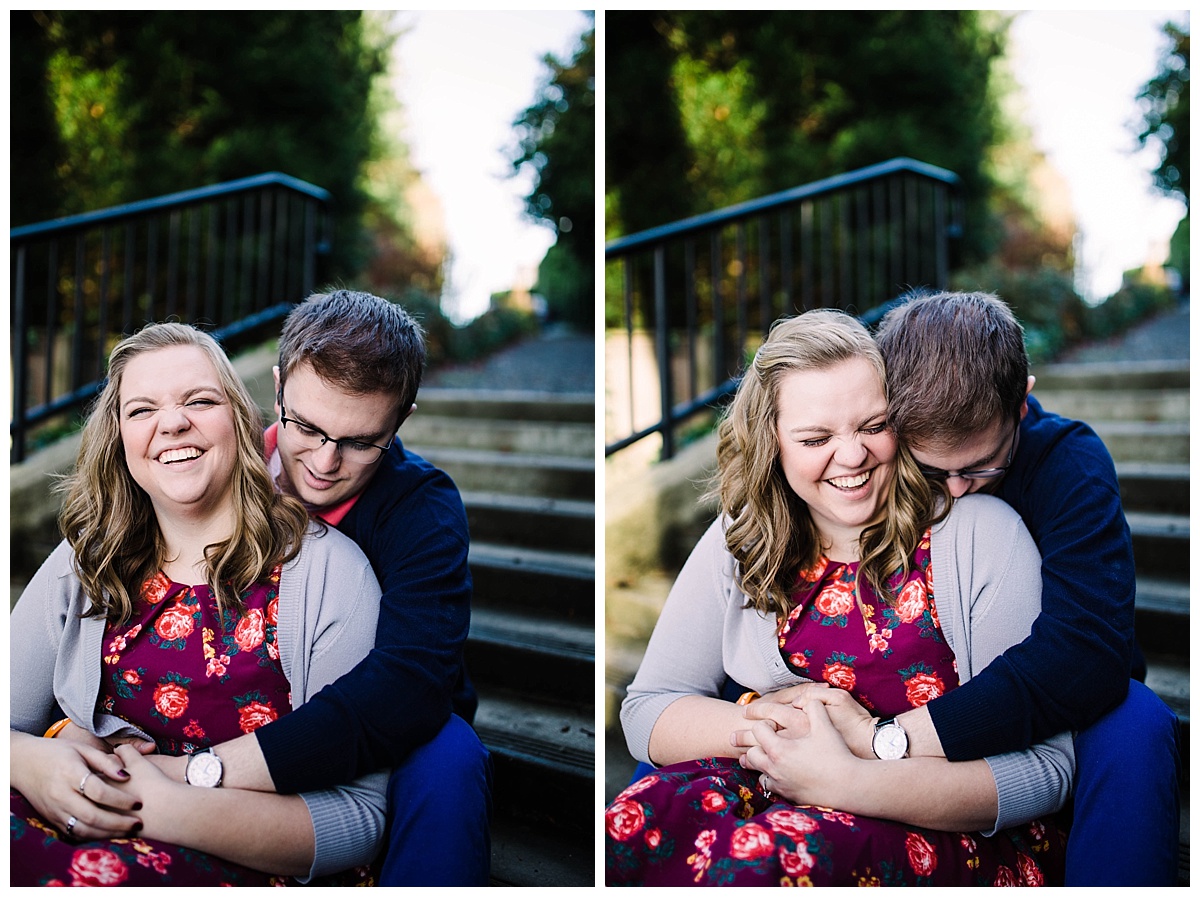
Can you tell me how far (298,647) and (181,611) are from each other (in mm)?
215

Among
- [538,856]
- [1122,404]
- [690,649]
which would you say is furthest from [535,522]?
[1122,404]

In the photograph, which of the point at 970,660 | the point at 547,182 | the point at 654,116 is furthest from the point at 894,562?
the point at 654,116

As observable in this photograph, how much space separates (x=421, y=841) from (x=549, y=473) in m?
1.79

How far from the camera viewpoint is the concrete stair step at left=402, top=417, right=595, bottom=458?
3.37 metres

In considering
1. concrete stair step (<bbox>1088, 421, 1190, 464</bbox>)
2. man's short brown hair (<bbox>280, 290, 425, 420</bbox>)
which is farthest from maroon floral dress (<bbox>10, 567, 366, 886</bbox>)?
concrete stair step (<bbox>1088, 421, 1190, 464</bbox>)

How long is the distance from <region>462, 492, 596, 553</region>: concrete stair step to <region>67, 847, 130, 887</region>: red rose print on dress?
5.50 feet

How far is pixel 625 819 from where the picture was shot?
1384 millimetres

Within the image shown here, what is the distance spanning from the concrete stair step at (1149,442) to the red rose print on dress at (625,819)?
2191 mm

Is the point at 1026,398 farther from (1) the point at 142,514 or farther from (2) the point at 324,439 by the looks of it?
(1) the point at 142,514

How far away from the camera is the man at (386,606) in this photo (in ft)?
4.44

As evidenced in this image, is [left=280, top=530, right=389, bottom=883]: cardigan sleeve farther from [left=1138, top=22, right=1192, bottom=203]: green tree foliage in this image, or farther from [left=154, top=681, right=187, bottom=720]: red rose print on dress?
[left=1138, top=22, right=1192, bottom=203]: green tree foliage

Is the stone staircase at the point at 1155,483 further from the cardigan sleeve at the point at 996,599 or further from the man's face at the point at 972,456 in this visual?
the man's face at the point at 972,456

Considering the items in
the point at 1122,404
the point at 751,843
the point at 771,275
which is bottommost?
the point at 751,843


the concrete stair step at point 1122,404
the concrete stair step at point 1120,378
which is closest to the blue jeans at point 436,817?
the concrete stair step at point 1122,404
